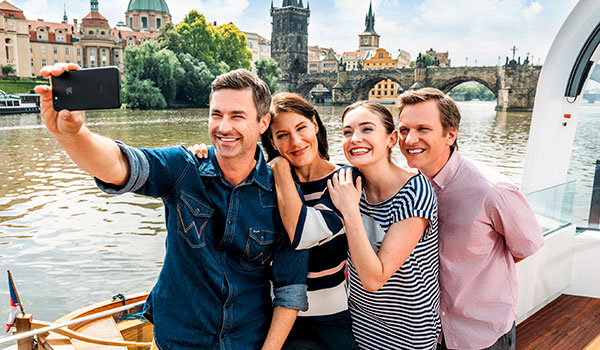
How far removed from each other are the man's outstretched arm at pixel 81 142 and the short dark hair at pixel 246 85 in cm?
26

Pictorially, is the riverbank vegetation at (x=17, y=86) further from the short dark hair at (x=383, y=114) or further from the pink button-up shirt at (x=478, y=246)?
the pink button-up shirt at (x=478, y=246)

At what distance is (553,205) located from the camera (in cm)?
239

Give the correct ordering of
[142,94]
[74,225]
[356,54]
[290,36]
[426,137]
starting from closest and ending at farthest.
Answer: [426,137]
[74,225]
[142,94]
[290,36]
[356,54]

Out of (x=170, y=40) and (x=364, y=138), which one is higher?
(x=170, y=40)

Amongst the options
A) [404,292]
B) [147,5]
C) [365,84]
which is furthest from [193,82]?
[147,5]

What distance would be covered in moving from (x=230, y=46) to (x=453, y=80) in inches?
610

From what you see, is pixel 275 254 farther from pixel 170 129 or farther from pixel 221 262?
pixel 170 129

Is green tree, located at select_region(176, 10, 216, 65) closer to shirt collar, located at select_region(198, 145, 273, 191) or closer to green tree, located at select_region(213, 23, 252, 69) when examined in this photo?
green tree, located at select_region(213, 23, 252, 69)

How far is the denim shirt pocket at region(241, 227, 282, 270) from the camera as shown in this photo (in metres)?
1.08

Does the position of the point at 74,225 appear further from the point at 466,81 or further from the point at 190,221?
the point at 466,81

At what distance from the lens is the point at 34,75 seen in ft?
118

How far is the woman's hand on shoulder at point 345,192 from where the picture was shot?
3.55 feet

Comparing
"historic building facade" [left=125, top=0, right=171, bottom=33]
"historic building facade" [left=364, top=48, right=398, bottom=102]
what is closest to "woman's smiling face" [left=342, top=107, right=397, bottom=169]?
"historic building facade" [left=364, top=48, right=398, bottom=102]

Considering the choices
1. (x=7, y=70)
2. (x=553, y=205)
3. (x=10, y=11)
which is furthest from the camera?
(x=10, y=11)
